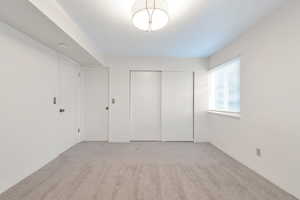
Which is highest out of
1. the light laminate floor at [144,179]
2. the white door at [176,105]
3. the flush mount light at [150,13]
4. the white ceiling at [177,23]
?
the white ceiling at [177,23]

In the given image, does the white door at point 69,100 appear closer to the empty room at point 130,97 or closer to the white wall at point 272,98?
the empty room at point 130,97

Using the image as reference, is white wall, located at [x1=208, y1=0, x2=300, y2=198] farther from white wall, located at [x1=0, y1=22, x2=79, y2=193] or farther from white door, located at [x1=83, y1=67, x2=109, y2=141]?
white wall, located at [x1=0, y1=22, x2=79, y2=193]

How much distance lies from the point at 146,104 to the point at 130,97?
19.5 inches

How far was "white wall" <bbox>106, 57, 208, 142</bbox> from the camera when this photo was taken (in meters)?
4.46

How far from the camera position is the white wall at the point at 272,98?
6.34 feet

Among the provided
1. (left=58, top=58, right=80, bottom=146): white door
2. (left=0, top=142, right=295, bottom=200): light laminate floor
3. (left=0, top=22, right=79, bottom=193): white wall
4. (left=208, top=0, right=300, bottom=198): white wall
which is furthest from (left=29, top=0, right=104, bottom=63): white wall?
(left=208, top=0, right=300, bottom=198): white wall

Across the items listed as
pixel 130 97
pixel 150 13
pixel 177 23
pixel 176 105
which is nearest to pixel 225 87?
pixel 176 105

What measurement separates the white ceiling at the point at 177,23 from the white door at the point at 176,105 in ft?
3.02

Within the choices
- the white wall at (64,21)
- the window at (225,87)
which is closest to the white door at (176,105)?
the window at (225,87)

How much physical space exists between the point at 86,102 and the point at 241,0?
159 inches

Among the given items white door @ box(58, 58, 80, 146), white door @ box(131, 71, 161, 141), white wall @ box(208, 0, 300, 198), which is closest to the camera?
white wall @ box(208, 0, 300, 198)

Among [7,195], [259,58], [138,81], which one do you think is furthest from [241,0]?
[7,195]

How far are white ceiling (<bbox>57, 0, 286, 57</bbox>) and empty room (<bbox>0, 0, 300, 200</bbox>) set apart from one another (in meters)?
0.02

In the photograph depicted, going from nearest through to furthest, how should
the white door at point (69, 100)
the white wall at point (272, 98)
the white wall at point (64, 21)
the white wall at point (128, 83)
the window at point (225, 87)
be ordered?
the white wall at point (64, 21), the white wall at point (272, 98), the window at point (225, 87), the white door at point (69, 100), the white wall at point (128, 83)
